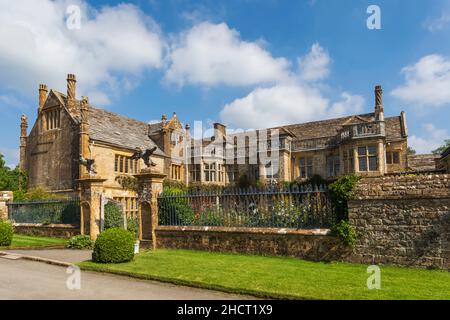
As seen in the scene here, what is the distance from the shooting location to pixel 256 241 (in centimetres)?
1110

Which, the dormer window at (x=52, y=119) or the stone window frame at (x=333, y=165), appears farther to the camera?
the stone window frame at (x=333, y=165)

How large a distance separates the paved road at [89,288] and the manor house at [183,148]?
46.5ft

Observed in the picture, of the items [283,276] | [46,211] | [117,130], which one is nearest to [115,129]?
[117,130]

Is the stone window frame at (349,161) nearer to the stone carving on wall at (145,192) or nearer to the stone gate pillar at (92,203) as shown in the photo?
the stone carving on wall at (145,192)

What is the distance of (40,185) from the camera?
93.6ft

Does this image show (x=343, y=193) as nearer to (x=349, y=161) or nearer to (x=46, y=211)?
(x=46, y=211)

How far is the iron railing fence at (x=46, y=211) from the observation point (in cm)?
1710

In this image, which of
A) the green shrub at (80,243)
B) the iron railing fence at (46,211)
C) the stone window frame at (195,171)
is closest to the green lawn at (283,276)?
the green shrub at (80,243)

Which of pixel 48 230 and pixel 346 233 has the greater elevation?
pixel 346 233

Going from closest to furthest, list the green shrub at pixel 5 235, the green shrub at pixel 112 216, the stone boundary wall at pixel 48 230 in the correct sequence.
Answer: the green shrub at pixel 5 235 → the green shrub at pixel 112 216 → the stone boundary wall at pixel 48 230

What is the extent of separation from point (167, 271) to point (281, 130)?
30.1 meters

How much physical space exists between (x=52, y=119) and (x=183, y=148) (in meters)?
→ 14.3

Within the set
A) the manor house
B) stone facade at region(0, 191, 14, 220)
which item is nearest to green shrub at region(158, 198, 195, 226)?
the manor house

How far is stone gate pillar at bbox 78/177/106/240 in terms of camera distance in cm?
1537
